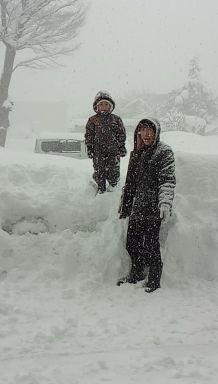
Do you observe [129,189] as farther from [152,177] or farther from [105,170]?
[105,170]

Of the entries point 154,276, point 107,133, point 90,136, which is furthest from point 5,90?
point 154,276

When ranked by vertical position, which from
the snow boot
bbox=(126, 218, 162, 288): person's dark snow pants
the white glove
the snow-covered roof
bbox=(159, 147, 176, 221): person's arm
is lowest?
the snow boot

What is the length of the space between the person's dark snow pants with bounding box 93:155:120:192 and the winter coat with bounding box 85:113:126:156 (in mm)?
70

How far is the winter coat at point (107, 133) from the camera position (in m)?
5.99

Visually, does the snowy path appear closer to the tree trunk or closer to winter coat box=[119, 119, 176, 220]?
winter coat box=[119, 119, 176, 220]

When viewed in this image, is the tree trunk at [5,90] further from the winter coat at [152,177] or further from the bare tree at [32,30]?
the winter coat at [152,177]

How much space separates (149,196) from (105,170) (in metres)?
1.40

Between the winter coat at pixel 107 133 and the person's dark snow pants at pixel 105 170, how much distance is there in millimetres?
70

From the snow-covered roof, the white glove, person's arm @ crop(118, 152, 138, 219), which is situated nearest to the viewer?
the white glove

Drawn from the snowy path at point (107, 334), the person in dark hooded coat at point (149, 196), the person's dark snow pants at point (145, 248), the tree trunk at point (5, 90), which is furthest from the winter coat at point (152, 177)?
the tree trunk at point (5, 90)

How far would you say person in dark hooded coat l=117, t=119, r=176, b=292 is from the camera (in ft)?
15.6

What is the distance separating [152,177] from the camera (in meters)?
4.81

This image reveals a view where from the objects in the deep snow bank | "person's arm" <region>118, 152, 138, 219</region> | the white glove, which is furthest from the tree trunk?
the white glove

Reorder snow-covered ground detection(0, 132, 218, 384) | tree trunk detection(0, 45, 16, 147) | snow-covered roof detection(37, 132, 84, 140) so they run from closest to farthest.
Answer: snow-covered ground detection(0, 132, 218, 384) < snow-covered roof detection(37, 132, 84, 140) < tree trunk detection(0, 45, 16, 147)
